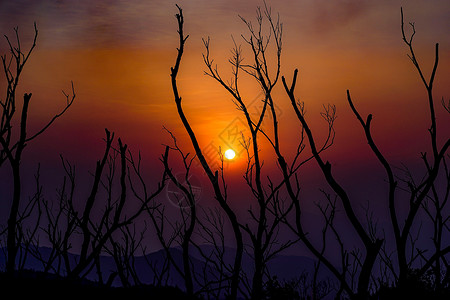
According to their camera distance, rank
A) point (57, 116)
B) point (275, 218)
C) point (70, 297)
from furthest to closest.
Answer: point (275, 218) < point (57, 116) < point (70, 297)

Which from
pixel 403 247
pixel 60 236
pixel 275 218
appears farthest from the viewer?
pixel 275 218

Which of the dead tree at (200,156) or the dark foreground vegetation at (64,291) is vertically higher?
the dead tree at (200,156)

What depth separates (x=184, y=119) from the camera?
576 centimetres

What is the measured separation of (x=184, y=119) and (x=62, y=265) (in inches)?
119

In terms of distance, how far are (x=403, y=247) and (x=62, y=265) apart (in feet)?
15.2

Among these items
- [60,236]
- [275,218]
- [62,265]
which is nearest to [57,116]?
[60,236]

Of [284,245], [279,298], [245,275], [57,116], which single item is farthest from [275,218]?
[57,116]

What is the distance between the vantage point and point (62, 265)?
706 centimetres

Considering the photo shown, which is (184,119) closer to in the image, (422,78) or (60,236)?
→ (60,236)

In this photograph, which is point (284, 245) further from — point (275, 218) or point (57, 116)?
point (57, 116)

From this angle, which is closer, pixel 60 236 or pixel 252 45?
pixel 60 236

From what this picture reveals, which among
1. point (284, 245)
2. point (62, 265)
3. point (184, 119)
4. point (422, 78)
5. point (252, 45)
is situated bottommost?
point (62, 265)

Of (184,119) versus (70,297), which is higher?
(184,119)

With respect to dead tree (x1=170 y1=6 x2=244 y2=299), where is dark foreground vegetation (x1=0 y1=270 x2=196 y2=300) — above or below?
below
